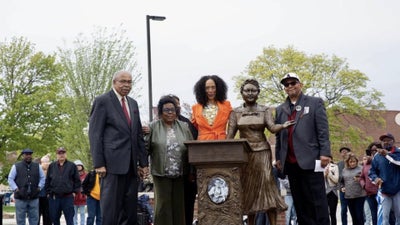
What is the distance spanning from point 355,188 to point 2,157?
34.5 metres

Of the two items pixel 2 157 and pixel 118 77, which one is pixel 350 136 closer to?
pixel 2 157

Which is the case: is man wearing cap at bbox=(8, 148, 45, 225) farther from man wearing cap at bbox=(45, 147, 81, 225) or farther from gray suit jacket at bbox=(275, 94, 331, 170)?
gray suit jacket at bbox=(275, 94, 331, 170)

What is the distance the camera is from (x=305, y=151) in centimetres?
862

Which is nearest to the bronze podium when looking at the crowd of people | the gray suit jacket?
the crowd of people

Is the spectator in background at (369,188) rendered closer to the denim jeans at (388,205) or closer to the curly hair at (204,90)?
the denim jeans at (388,205)

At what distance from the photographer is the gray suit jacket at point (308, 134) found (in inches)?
339

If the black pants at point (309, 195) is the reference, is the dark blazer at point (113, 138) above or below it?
above

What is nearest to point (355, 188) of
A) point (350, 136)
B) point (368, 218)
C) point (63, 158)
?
point (368, 218)

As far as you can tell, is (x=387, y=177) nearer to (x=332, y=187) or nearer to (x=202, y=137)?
(x=332, y=187)

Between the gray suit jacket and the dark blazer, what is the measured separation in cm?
190

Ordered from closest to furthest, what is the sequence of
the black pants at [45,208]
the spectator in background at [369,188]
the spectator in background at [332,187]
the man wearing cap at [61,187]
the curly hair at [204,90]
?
the curly hair at [204,90]
the spectator in background at [369,188]
the man wearing cap at [61,187]
the spectator in background at [332,187]
the black pants at [45,208]

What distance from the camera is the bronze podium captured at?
7715 millimetres

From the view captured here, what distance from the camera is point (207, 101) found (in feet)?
30.2

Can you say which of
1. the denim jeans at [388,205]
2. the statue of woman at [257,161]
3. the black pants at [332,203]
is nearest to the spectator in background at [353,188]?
the black pants at [332,203]
